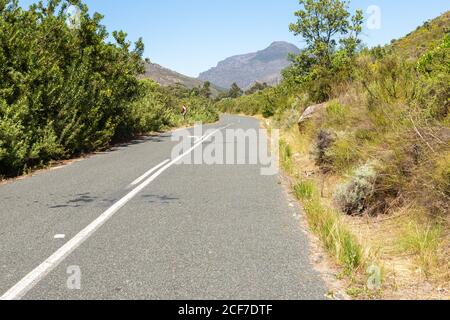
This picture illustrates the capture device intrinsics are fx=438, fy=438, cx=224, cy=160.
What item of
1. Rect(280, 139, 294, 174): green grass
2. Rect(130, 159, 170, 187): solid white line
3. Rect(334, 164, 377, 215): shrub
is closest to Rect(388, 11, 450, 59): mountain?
Rect(334, 164, 377, 215): shrub

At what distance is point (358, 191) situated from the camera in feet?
21.2

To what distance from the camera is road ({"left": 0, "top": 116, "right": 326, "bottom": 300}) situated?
3.98m

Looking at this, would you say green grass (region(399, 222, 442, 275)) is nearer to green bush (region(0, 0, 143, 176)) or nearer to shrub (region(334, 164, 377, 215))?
shrub (region(334, 164, 377, 215))

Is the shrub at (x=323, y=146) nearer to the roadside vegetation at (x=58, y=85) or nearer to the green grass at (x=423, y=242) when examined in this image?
the green grass at (x=423, y=242)

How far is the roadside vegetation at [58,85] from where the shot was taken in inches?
441

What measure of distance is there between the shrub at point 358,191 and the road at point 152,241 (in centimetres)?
78

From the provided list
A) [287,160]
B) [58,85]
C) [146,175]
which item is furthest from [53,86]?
[287,160]

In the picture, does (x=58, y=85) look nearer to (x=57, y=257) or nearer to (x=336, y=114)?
(x=336, y=114)

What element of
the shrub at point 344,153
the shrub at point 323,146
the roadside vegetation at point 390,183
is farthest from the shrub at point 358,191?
the shrub at point 323,146

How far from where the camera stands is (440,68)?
7258 mm

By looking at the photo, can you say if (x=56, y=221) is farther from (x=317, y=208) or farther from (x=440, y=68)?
(x=440, y=68)

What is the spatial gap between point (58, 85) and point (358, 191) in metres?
10.0

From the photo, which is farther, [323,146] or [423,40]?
[423,40]
